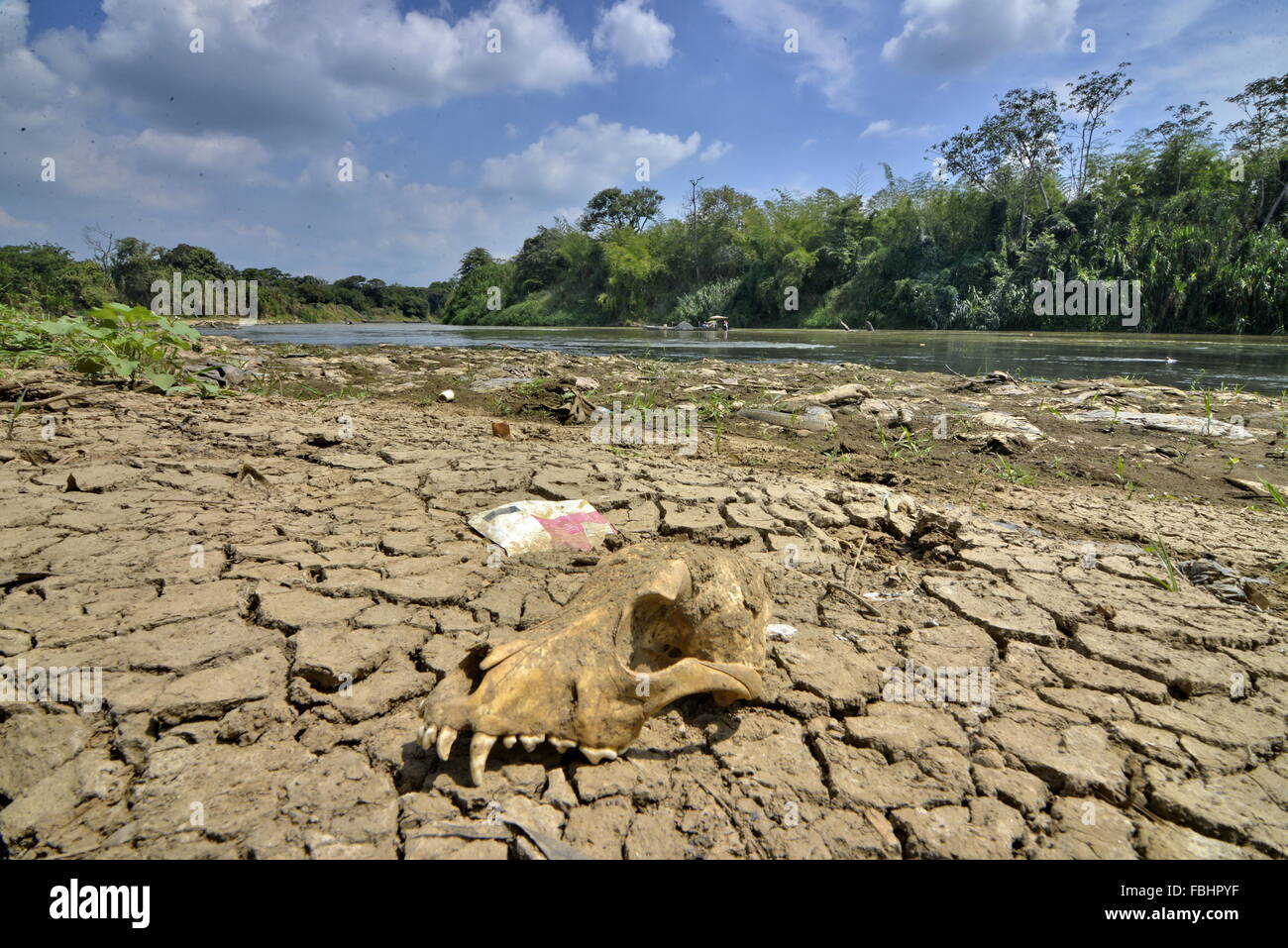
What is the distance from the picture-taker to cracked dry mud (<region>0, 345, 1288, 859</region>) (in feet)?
3.89

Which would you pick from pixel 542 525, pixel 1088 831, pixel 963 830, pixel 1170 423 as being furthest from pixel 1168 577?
pixel 1170 423

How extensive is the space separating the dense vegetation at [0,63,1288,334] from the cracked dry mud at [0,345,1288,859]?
10.6m

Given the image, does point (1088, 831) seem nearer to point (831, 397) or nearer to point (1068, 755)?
point (1068, 755)

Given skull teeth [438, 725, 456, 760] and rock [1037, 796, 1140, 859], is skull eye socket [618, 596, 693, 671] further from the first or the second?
rock [1037, 796, 1140, 859]

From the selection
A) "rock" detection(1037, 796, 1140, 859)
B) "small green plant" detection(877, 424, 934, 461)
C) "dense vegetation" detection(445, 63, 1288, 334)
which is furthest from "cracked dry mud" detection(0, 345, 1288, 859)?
"dense vegetation" detection(445, 63, 1288, 334)

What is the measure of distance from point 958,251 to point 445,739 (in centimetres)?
3213

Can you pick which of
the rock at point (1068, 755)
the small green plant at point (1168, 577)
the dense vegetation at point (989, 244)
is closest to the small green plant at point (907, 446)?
the small green plant at point (1168, 577)

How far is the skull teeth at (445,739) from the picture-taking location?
1182mm

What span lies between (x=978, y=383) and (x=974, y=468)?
368 cm

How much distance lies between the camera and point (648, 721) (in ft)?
4.88

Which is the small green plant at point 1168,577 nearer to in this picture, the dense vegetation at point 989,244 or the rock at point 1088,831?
the rock at point 1088,831

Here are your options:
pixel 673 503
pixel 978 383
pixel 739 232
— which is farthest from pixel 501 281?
pixel 673 503

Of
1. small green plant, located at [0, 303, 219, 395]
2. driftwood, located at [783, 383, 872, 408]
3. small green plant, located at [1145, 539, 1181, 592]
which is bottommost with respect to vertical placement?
small green plant, located at [1145, 539, 1181, 592]
